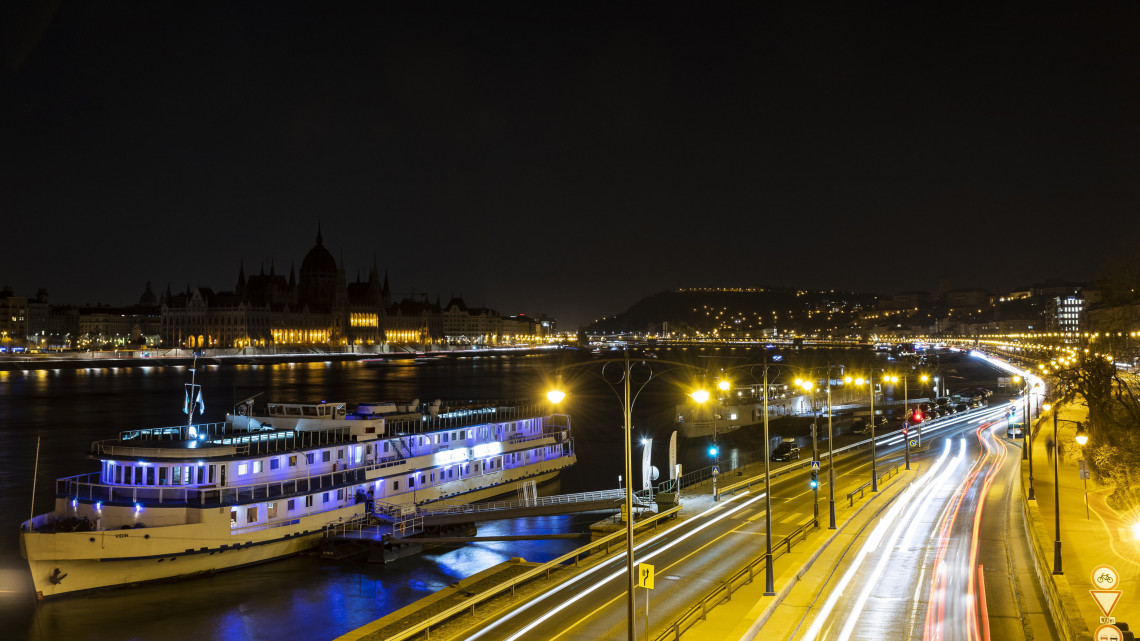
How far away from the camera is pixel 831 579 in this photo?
2269 centimetres

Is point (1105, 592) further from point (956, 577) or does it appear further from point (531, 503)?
point (531, 503)

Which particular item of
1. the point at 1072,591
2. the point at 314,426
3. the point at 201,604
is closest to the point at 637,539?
the point at 1072,591

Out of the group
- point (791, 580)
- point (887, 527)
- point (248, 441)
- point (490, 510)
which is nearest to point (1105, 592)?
point (791, 580)

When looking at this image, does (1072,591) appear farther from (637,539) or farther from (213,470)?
(213,470)

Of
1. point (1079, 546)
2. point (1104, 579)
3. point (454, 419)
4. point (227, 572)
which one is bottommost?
point (227, 572)

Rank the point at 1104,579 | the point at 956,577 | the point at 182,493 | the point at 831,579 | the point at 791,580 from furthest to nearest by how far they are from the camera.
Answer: the point at 182,493 < the point at 956,577 < the point at 831,579 < the point at 791,580 < the point at 1104,579

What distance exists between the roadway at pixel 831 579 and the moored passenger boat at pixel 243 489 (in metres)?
16.6

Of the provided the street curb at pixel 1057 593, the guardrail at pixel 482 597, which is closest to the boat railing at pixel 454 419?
the guardrail at pixel 482 597

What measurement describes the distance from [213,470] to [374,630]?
56.1 ft

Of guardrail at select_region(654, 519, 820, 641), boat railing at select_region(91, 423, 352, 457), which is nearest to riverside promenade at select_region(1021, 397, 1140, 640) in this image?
guardrail at select_region(654, 519, 820, 641)

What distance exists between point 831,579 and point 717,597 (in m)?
4.23

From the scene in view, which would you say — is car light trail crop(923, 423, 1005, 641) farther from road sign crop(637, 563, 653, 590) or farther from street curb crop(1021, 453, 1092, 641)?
road sign crop(637, 563, 653, 590)

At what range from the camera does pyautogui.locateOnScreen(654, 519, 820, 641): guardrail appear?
17.7 m

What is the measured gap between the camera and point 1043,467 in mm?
44812
